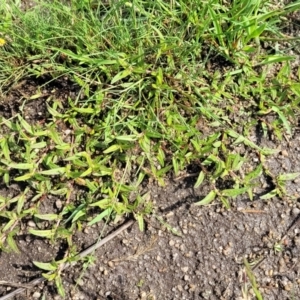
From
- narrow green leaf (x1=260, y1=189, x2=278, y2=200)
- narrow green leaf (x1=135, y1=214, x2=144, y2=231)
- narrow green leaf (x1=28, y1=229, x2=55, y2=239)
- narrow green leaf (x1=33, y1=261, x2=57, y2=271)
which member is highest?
narrow green leaf (x1=28, y1=229, x2=55, y2=239)

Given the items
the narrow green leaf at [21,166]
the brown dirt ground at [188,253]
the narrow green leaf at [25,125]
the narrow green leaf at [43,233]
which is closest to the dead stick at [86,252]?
the brown dirt ground at [188,253]

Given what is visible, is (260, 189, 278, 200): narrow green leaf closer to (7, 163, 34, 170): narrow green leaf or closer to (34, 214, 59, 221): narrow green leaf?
(34, 214, 59, 221): narrow green leaf

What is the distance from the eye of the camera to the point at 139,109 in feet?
6.86

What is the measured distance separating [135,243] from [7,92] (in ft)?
2.73

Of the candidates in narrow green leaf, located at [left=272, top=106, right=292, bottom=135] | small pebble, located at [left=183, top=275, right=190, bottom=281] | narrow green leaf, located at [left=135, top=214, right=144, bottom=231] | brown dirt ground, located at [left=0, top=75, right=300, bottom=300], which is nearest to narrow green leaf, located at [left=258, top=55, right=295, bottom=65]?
narrow green leaf, located at [left=272, top=106, right=292, bottom=135]

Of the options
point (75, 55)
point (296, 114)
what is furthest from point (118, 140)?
point (296, 114)

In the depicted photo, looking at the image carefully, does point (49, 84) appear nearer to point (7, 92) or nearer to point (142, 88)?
point (7, 92)

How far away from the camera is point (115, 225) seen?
2.07 m

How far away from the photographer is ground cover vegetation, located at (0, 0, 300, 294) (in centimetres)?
205

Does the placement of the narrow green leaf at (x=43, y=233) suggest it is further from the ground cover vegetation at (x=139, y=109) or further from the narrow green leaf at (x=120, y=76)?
the narrow green leaf at (x=120, y=76)

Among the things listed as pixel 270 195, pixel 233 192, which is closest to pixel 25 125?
pixel 233 192

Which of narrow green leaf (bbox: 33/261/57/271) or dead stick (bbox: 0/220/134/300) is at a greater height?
narrow green leaf (bbox: 33/261/57/271)

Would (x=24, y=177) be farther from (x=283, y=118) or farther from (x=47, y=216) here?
(x=283, y=118)

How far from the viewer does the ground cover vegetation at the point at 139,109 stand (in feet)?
6.73
